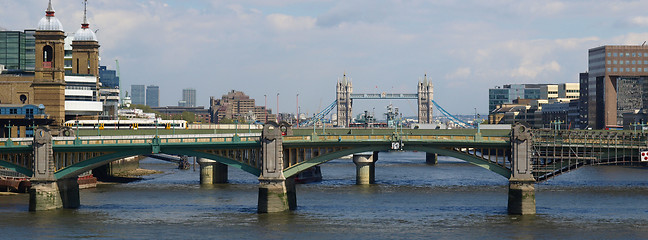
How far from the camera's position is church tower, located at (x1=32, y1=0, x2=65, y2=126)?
187000 millimetres

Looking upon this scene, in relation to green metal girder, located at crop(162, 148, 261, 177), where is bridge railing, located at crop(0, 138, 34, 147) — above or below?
above

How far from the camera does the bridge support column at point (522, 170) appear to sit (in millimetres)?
96375

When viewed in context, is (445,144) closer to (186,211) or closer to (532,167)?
(532,167)

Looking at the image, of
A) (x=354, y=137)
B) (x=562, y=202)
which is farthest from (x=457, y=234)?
(x=562, y=202)

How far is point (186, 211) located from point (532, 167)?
3749 centimetres

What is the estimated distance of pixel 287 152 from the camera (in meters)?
103

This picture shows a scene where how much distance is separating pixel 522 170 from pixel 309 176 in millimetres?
61914

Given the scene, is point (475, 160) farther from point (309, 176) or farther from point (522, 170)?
point (309, 176)

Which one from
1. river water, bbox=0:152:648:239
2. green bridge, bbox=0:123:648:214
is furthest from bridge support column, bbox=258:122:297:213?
river water, bbox=0:152:648:239

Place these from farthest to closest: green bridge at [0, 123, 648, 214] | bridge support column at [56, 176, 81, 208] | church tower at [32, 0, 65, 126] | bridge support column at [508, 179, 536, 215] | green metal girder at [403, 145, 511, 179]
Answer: church tower at [32, 0, 65, 126]
bridge support column at [56, 176, 81, 208]
green bridge at [0, 123, 648, 214]
green metal girder at [403, 145, 511, 179]
bridge support column at [508, 179, 536, 215]

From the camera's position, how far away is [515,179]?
316ft

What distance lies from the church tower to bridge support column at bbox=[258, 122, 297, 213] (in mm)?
99437

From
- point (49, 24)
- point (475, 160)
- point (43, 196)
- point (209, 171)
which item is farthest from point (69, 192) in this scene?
point (49, 24)

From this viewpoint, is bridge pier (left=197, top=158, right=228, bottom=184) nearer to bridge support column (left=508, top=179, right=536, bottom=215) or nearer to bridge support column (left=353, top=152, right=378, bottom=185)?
bridge support column (left=353, top=152, right=378, bottom=185)
